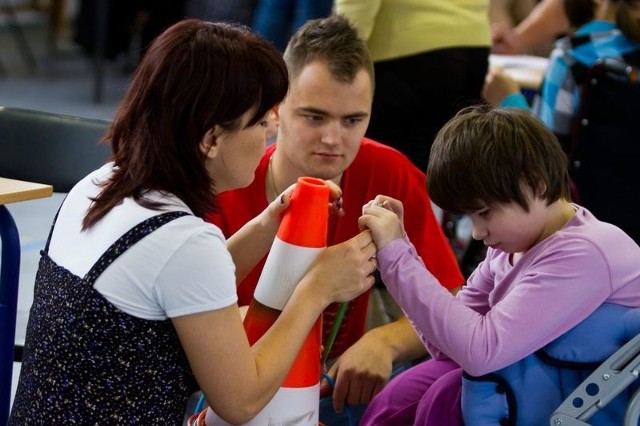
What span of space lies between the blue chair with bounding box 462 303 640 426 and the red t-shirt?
1.69ft

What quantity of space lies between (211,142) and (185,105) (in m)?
0.08

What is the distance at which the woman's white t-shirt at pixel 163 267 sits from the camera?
138cm

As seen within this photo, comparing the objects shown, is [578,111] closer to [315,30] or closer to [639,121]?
[639,121]

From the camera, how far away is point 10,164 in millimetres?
2350

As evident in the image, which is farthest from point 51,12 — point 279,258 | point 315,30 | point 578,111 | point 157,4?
point 279,258

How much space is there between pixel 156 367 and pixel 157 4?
577cm

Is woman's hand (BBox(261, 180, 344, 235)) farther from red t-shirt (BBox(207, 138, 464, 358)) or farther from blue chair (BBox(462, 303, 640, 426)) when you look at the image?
blue chair (BBox(462, 303, 640, 426))

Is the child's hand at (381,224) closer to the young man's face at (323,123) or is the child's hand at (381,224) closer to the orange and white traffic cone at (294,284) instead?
the orange and white traffic cone at (294,284)

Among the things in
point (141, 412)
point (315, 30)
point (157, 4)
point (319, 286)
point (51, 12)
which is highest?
point (315, 30)

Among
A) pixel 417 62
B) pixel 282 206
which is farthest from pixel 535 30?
pixel 282 206

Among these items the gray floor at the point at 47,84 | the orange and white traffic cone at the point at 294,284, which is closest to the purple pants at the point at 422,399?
the orange and white traffic cone at the point at 294,284

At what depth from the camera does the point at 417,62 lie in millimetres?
2982

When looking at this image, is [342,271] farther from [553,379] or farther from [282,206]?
[553,379]

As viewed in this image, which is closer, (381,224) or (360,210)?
(381,224)
